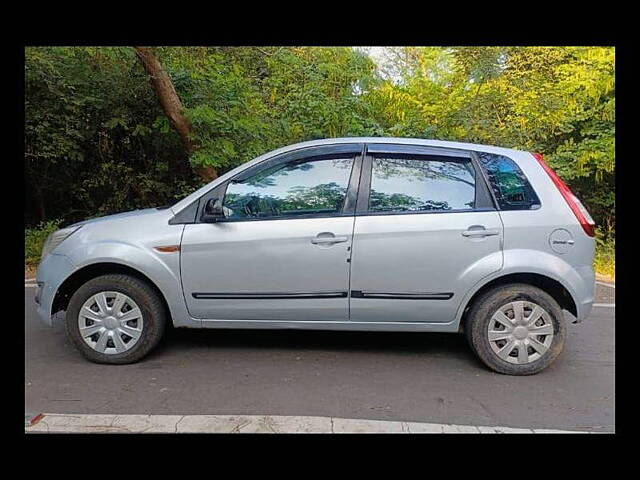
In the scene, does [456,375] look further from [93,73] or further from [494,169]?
[93,73]

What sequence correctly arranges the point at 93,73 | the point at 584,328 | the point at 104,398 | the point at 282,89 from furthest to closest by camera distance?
the point at 282,89, the point at 93,73, the point at 584,328, the point at 104,398

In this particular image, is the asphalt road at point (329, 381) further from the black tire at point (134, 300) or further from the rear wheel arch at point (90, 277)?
the rear wheel arch at point (90, 277)

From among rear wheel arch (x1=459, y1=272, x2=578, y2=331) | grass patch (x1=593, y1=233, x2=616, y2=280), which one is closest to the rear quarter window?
rear wheel arch (x1=459, y1=272, x2=578, y2=331)

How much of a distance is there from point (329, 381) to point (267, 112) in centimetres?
670

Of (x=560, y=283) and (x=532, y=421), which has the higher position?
(x=560, y=283)

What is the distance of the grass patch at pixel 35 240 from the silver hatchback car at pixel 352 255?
5329mm

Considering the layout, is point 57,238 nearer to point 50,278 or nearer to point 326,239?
point 50,278

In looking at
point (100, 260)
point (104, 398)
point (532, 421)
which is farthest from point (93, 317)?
point (532, 421)

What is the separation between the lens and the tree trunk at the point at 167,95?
8205 mm

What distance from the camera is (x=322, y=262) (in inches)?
158

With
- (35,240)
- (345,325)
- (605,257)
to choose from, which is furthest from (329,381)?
(35,240)

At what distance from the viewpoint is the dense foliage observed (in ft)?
29.0

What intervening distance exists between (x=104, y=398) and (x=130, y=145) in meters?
7.84

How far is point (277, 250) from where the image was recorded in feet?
13.2
